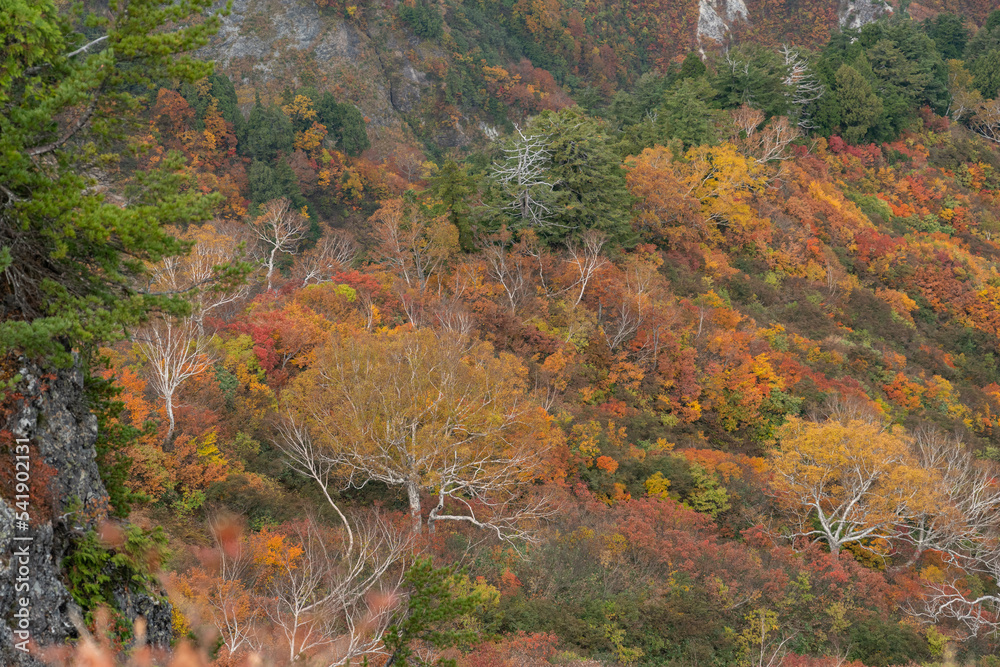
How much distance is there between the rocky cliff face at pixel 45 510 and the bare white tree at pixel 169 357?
29.3ft

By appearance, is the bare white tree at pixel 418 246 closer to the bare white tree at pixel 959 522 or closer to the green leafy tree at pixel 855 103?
the bare white tree at pixel 959 522

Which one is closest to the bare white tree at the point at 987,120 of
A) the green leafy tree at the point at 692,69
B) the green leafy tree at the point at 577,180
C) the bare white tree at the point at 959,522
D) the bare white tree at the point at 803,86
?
the bare white tree at the point at 803,86

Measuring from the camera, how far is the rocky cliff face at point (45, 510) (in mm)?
7367

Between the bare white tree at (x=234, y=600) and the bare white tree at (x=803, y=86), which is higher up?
the bare white tree at (x=803, y=86)

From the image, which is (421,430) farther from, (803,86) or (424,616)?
(803,86)

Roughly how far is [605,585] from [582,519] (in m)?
→ 2.83

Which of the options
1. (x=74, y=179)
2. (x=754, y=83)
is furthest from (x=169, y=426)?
(x=754, y=83)

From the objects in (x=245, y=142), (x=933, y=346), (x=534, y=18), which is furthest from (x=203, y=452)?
(x=534, y=18)

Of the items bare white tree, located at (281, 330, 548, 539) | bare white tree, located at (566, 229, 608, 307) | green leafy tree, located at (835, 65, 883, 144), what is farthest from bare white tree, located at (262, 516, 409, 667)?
green leafy tree, located at (835, 65, 883, 144)

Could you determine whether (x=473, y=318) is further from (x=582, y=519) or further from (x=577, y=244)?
(x=582, y=519)

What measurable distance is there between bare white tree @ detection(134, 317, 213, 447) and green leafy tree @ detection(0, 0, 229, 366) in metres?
9.10

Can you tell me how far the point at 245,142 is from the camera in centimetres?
6141

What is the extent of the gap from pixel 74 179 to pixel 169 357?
12.0 meters

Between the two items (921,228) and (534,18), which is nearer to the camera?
(921,228)
